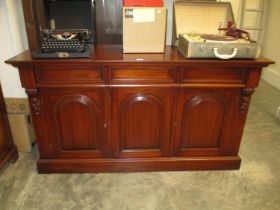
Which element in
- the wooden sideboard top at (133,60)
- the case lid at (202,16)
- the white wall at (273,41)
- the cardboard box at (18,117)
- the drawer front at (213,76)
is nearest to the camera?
the wooden sideboard top at (133,60)

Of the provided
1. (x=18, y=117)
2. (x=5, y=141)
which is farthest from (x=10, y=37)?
(x=5, y=141)

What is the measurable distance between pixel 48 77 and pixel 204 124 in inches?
42.1

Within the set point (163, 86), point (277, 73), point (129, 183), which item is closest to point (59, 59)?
point (163, 86)

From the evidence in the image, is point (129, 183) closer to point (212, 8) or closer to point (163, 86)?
point (163, 86)

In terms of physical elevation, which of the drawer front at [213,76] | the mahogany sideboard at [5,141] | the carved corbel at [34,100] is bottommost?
the mahogany sideboard at [5,141]

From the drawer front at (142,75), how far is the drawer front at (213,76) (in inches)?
3.9

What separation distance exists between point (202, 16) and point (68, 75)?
3.50 ft

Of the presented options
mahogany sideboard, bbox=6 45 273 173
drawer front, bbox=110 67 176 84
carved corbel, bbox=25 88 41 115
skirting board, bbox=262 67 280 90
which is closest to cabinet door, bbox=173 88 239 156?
mahogany sideboard, bbox=6 45 273 173

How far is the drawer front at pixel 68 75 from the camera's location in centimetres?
142

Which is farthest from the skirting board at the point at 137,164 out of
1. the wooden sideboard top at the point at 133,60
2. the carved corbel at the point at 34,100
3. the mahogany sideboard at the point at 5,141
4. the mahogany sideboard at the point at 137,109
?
the wooden sideboard top at the point at 133,60

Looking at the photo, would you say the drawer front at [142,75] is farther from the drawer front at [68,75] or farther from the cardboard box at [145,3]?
the cardboard box at [145,3]

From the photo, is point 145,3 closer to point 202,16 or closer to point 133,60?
point 133,60

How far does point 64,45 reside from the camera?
145cm

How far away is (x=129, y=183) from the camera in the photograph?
1673 mm
